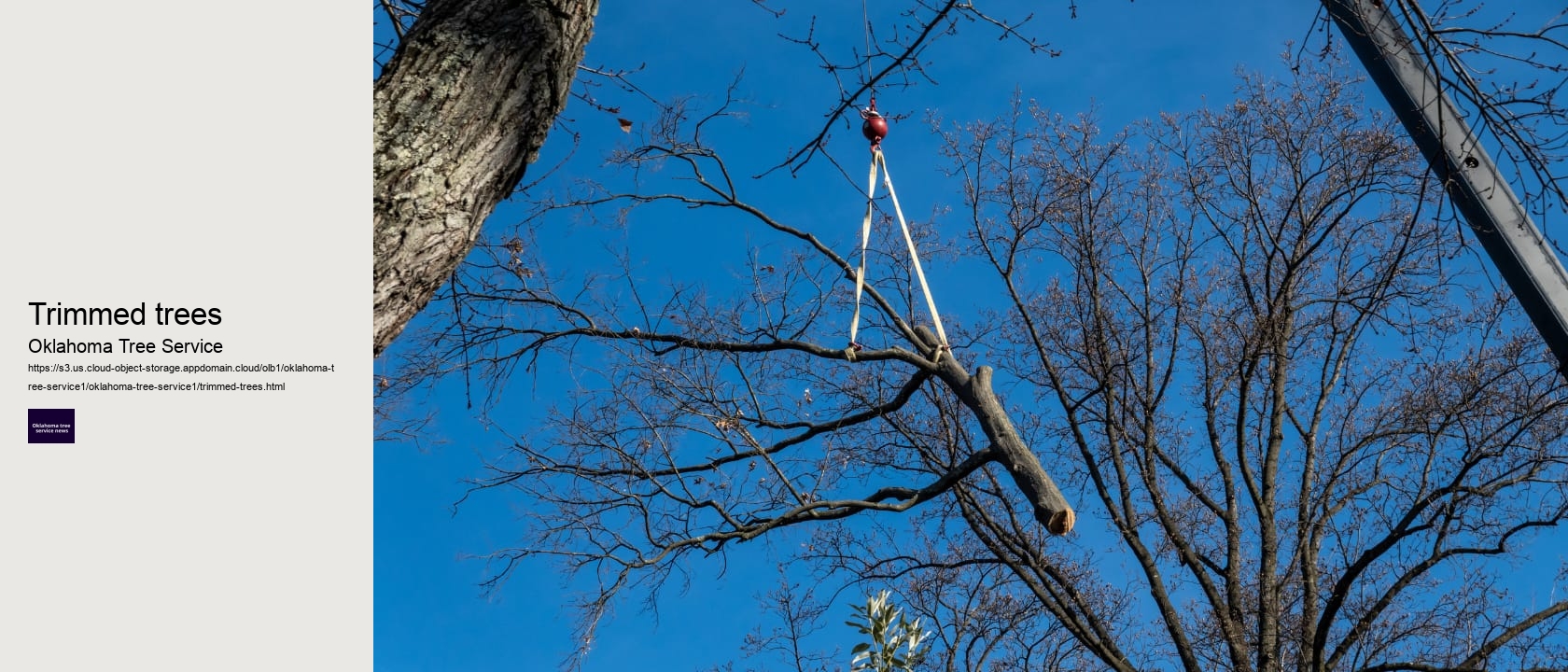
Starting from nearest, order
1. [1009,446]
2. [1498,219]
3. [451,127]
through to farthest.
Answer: [451,127]
[1498,219]
[1009,446]

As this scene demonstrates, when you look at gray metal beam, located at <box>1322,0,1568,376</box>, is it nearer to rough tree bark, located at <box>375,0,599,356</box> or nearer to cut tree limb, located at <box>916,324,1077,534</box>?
cut tree limb, located at <box>916,324,1077,534</box>

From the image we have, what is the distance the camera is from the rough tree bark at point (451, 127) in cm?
205

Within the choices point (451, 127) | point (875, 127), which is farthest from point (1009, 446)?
point (451, 127)

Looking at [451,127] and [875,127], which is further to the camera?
[875,127]

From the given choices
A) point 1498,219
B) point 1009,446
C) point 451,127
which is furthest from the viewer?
point 1009,446
